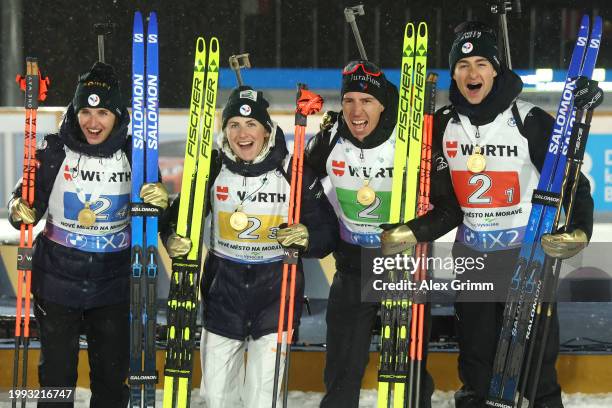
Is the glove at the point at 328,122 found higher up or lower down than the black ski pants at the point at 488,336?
higher up

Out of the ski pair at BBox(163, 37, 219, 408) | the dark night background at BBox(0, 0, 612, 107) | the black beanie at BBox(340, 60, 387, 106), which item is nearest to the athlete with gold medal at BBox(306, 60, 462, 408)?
the black beanie at BBox(340, 60, 387, 106)

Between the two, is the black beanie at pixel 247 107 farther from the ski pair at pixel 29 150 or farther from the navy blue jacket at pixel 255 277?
the ski pair at pixel 29 150

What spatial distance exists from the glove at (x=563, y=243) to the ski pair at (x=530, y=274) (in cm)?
10

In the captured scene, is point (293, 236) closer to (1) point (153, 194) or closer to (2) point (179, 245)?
(2) point (179, 245)

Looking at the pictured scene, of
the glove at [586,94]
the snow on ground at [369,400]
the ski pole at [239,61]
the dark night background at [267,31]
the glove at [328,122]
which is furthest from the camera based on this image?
the dark night background at [267,31]

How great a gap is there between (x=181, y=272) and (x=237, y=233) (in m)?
0.25

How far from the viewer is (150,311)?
4094 millimetres

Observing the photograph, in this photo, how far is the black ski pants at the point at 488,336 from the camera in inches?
161

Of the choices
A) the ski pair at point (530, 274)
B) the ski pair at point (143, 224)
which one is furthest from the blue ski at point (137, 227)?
the ski pair at point (530, 274)

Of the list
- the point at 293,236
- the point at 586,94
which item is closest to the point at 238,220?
the point at 293,236

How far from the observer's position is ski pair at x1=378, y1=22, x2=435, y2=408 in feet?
13.2

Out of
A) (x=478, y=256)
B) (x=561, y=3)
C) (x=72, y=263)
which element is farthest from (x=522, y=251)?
(x=561, y=3)

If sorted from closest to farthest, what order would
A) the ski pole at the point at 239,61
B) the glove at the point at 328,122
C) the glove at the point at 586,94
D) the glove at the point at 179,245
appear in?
the glove at the point at 586,94 → the glove at the point at 179,245 → the ski pole at the point at 239,61 → the glove at the point at 328,122

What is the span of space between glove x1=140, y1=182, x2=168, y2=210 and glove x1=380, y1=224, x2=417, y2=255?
31.9 inches
